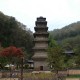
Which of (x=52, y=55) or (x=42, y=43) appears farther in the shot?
(x=42, y=43)

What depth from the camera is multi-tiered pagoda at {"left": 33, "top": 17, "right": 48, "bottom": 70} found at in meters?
54.8

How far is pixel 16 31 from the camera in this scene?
8012 cm

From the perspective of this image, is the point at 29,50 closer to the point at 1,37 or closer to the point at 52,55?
the point at 1,37

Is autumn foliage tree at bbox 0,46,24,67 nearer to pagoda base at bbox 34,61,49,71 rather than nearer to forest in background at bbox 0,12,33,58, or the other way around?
pagoda base at bbox 34,61,49,71

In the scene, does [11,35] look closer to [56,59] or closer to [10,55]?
[10,55]

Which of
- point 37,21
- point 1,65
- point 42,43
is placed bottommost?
point 1,65

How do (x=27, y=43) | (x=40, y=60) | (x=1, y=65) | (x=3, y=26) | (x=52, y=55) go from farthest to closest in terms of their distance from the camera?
(x=27, y=43) → (x=3, y=26) → (x=1, y=65) → (x=40, y=60) → (x=52, y=55)

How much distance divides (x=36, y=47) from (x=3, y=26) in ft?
79.2

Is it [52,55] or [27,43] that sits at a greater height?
[27,43]

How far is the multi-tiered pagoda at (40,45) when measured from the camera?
2157 inches

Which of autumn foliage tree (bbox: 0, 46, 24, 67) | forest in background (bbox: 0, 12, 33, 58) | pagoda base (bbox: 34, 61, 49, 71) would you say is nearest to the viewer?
pagoda base (bbox: 34, 61, 49, 71)

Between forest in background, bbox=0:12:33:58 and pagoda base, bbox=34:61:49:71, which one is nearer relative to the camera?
pagoda base, bbox=34:61:49:71

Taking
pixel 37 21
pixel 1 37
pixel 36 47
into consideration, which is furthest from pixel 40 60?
pixel 1 37

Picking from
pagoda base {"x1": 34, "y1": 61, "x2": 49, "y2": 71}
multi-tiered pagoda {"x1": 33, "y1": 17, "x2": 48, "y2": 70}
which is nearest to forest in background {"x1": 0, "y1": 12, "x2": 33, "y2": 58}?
multi-tiered pagoda {"x1": 33, "y1": 17, "x2": 48, "y2": 70}
